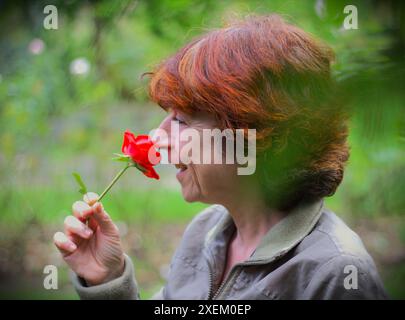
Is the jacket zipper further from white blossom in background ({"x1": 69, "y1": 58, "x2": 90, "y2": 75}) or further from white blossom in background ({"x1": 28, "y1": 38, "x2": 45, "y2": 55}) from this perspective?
white blossom in background ({"x1": 28, "y1": 38, "x2": 45, "y2": 55})

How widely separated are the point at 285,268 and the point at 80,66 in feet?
7.89

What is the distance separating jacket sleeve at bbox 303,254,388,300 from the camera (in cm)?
112

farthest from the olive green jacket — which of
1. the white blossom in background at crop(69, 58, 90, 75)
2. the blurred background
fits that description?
the white blossom in background at crop(69, 58, 90, 75)

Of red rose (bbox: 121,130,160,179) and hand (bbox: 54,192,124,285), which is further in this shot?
hand (bbox: 54,192,124,285)

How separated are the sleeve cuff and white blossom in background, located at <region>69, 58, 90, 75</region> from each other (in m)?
1.97

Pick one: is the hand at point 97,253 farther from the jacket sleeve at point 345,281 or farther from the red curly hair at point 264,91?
the jacket sleeve at point 345,281

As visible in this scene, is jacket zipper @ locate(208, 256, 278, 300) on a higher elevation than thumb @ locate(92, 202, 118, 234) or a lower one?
lower

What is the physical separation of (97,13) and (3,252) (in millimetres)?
2352

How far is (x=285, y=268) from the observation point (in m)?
1.21

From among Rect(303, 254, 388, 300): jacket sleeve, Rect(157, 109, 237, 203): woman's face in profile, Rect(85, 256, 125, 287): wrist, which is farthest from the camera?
Rect(85, 256, 125, 287): wrist

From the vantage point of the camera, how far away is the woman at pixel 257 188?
1.21 meters

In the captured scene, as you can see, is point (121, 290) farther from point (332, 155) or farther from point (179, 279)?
point (332, 155)
